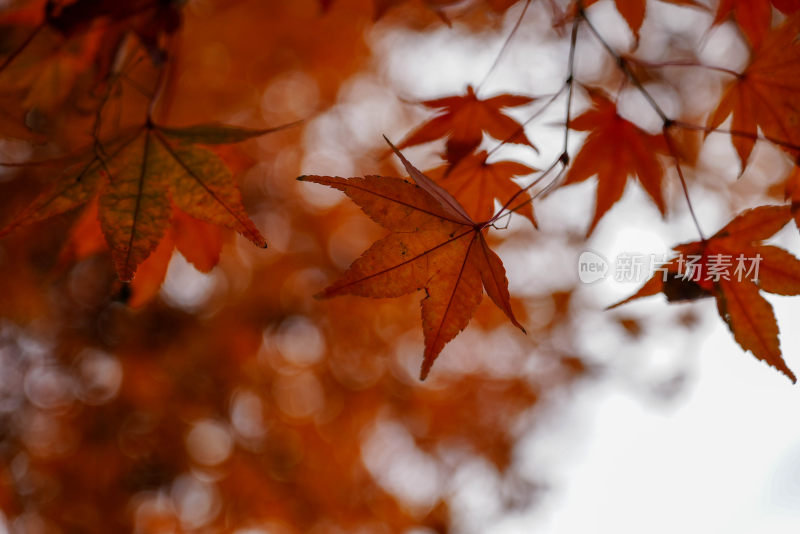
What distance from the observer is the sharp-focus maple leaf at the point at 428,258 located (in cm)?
56

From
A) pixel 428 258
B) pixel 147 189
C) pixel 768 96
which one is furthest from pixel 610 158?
pixel 147 189

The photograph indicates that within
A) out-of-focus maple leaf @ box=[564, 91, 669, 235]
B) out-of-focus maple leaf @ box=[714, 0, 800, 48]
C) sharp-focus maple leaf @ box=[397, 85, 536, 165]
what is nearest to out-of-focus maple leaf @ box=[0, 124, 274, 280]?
sharp-focus maple leaf @ box=[397, 85, 536, 165]

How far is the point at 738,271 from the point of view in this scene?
68 centimetres

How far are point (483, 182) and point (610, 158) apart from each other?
220 millimetres

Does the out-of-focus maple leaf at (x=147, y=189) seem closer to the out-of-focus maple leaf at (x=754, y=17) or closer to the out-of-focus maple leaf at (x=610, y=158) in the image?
the out-of-focus maple leaf at (x=610, y=158)

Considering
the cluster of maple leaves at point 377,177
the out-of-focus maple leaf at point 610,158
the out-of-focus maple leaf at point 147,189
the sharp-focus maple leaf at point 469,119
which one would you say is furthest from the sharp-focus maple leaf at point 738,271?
the out-of-focus maple leaf at point 147,189

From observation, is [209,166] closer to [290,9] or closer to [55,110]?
[55,110]

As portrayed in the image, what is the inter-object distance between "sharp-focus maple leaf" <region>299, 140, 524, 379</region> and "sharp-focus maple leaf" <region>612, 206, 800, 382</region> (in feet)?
0.67

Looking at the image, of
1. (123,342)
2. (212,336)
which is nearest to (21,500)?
(123,342)

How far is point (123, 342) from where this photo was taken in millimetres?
2303

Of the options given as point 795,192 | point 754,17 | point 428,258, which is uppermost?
point 754,17

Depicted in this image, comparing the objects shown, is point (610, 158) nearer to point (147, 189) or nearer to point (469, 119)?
point (469, 119)

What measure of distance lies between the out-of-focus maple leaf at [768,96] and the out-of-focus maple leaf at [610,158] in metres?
0.11

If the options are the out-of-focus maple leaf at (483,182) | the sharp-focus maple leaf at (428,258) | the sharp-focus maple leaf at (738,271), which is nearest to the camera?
the sharp-focus maple leaf at (428,258)
